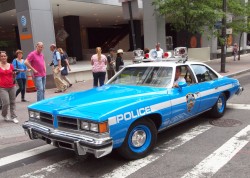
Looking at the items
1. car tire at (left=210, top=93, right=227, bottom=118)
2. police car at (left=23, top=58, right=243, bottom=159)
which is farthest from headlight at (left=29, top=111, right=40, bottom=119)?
car tire at (left=210, top=93, right=227, bottom=118)

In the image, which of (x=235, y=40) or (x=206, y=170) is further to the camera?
(x=235, y=40)

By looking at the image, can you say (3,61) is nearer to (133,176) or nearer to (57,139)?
(57,139)

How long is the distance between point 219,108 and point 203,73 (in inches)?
41.4

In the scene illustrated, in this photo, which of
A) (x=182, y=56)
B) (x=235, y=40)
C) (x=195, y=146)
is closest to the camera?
(x=195, y=146)

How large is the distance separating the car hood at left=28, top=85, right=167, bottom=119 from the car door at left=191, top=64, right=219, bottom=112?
1.23 m

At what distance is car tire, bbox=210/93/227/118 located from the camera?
6.39 m

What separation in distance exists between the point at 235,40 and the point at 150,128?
106 feet

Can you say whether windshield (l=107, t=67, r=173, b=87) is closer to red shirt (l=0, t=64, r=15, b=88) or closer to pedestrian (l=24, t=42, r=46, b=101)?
red shirt (l=0, t=64, r=15, b=88)

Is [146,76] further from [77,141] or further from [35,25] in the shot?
[35,25]

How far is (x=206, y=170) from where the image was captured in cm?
385

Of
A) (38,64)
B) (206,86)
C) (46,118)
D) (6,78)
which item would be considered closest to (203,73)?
(206,86)

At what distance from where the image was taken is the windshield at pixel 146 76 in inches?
203

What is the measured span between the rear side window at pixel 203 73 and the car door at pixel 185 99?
0.23m

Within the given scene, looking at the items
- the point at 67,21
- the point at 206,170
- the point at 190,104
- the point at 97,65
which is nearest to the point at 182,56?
the point at 190,104
